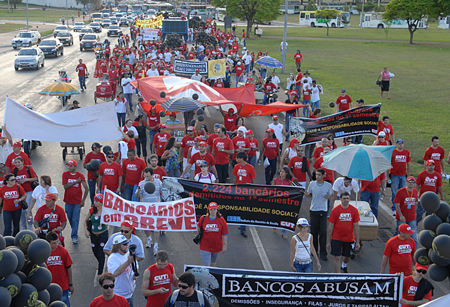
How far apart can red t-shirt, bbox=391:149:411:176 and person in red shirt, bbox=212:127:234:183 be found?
4.00 m

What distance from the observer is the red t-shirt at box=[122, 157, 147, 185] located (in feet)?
34.6

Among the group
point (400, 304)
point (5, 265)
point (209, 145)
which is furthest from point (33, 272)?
point (209, 145)

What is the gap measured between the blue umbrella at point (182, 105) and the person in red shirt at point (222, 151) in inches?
116

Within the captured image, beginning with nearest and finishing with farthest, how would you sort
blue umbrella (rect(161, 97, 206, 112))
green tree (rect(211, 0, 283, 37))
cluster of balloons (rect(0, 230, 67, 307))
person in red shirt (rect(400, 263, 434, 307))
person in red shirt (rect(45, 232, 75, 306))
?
cluster of balloons (rect(0, 230, 67, 307)), person in red shirt (rect(400, 263, 434, 307)), person in red shirt (rect(45, 232, 75, 306)), blue umbrella (rect(161, 97, 206, 112)), green tree (rect(211, 0, 283, 37))

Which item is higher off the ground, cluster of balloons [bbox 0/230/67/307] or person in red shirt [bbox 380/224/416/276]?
cluster of balloons [bbox 0/230/67/307]

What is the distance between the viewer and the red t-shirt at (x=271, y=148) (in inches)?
492

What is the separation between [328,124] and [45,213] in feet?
28.3

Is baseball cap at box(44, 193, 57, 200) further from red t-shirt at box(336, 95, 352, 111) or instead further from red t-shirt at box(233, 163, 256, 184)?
red t-shirt at box(336, 95, 352, 111)

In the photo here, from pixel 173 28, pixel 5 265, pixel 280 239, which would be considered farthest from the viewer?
pixel 173 28

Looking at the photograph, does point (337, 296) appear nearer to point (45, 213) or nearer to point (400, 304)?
point (400, 304)

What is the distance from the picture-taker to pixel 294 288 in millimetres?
6715

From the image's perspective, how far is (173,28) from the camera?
4269cm

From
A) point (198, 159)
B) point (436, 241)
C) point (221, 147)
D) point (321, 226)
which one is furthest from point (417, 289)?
point (221, 147)

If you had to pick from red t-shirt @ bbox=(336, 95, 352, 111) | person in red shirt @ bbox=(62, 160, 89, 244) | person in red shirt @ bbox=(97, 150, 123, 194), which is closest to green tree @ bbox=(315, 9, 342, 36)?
red t-shirt @ bbox=(336, 95, 352, 111)
